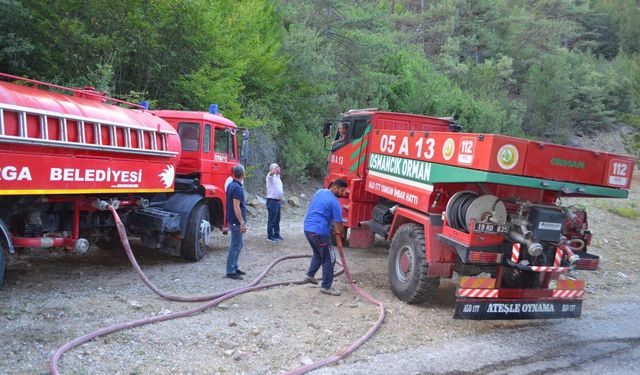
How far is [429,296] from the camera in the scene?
698 centimetres

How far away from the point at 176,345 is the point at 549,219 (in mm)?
4289

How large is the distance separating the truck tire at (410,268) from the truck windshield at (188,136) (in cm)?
394

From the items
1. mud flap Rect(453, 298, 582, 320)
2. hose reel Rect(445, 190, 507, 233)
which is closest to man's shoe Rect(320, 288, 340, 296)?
mud flap Rect(453, 298, 582, 320)

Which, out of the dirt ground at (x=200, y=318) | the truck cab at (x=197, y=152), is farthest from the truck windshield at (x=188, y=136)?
the dirt ground at (x=200, y=318)

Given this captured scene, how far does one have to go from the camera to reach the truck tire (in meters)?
6.86

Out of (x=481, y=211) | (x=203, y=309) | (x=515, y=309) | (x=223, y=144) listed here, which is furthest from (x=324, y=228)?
(x=223, y=144)

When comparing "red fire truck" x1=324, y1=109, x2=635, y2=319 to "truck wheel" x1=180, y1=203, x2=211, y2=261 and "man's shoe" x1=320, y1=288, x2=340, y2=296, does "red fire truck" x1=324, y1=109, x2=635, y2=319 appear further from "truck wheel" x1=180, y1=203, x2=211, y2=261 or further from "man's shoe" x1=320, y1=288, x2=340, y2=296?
"truck wheel" x1=180, y1=203, x2=211, y2=261

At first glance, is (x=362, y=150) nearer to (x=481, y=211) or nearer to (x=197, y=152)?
(x=197, y=152)

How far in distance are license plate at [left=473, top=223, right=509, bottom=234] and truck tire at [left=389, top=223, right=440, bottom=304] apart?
0.94 meters

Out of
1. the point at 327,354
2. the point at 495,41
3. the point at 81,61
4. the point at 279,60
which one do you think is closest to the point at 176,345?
the point at 327,354

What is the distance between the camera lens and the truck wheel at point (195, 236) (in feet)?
28.6

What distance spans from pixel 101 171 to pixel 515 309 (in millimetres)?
5409

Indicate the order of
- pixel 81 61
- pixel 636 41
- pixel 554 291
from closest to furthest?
1. pixel 554 291
2. pixel 81 61
3. pixel 636 41

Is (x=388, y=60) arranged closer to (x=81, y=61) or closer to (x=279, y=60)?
(x=279, y=60)
